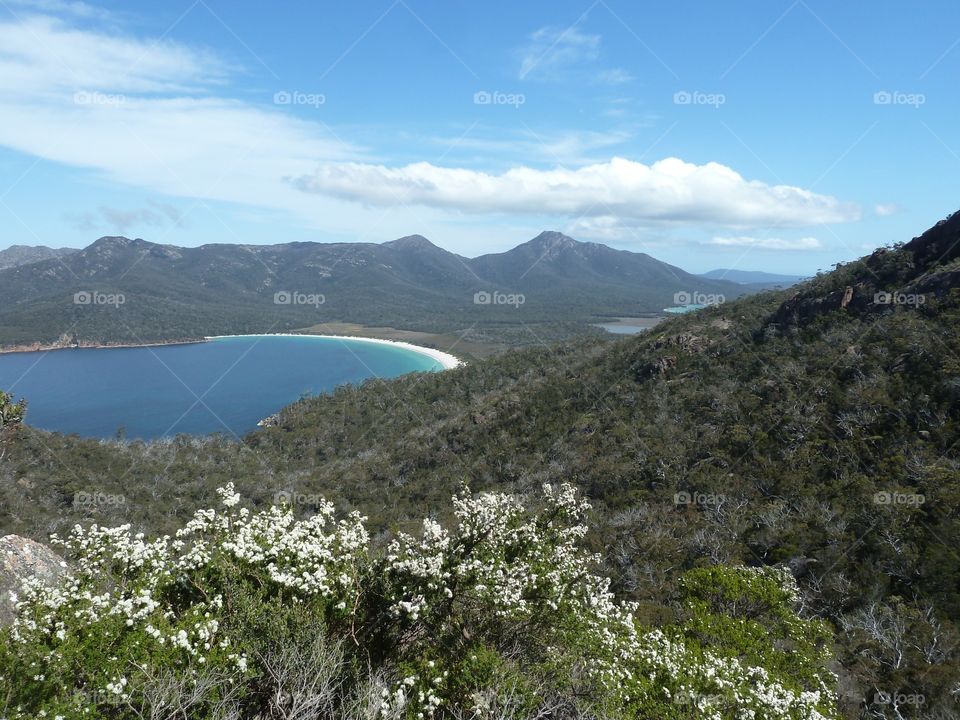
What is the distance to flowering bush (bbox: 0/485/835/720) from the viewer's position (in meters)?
7.76

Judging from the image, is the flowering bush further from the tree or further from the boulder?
the tree

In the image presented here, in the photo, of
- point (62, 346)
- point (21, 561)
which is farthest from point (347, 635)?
point (62, 346)

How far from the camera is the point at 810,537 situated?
22.7m

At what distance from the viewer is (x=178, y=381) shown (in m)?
142

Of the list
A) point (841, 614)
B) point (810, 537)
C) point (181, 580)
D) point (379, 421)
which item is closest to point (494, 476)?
point (810, 537)

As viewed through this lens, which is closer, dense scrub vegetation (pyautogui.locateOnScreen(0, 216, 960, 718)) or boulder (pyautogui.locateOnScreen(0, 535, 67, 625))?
boulder (pyautogui.locateOnScreen(0, 535, 67, 625))

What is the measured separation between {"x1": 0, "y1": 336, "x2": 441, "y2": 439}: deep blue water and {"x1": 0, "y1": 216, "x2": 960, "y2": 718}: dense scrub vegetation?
2113 inches

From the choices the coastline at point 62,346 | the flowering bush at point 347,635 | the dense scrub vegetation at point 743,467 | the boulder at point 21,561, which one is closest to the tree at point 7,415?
the dense scrub vegetation at point 743,467

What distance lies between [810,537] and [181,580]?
23745mm

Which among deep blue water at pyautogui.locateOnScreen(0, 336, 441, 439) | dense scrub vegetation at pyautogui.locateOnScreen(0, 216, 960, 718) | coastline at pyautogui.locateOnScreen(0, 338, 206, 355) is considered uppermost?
dense scrub vegetation at pyautogui.locateOnScreen(0, 216, 960, 718)

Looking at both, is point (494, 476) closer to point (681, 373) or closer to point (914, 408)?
point (681, 373)

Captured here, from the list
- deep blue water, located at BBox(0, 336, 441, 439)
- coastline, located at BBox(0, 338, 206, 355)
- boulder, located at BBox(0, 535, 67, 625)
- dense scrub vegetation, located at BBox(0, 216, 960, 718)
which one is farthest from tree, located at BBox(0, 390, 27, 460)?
coastline, located at BBox(0, 338, 206, 355)

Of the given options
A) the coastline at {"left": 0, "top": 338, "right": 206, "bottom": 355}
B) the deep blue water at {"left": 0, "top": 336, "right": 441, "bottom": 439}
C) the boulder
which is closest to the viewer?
the boulder

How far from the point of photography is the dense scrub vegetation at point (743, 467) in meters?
19.0
